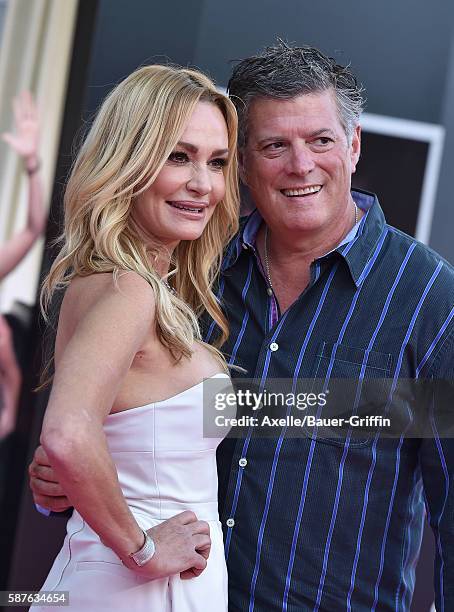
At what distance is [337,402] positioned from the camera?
2.05m

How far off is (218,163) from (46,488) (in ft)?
2.61

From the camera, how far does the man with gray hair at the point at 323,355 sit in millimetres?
Answer: 2006

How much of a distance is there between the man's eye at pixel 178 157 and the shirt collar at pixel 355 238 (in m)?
0.37

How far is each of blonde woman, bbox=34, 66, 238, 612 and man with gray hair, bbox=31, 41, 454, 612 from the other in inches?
4.8

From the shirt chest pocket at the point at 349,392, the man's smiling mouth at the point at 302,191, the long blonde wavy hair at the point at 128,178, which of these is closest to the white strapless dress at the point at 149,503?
the long blonde wavy hair at the point at 128,178

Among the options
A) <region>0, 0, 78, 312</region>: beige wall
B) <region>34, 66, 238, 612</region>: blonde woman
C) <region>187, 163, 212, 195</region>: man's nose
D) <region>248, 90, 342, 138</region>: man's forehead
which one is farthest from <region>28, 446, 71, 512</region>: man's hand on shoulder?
<region>0, 0, 78, 312</region>: beige wall

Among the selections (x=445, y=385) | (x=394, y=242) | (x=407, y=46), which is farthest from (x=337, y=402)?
(x=407, y=46)

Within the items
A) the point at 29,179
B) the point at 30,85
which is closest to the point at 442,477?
the point at 29,179

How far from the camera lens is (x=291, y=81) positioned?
2178mm

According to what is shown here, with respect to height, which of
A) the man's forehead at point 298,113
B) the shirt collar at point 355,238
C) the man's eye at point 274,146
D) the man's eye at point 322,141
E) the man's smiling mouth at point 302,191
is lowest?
the shirt collar at point 355,238

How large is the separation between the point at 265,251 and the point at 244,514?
632mm

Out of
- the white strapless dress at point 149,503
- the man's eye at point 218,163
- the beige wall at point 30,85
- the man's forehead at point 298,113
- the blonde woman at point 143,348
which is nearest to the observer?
the blonde woman at point 143,348

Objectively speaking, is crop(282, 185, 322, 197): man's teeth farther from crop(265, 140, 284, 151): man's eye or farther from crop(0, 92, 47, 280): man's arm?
crop(0, 92, 47, 280): man's arm

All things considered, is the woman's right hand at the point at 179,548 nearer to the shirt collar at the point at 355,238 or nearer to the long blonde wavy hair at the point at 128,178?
the long blonde wavy hair at the point at 128,178
